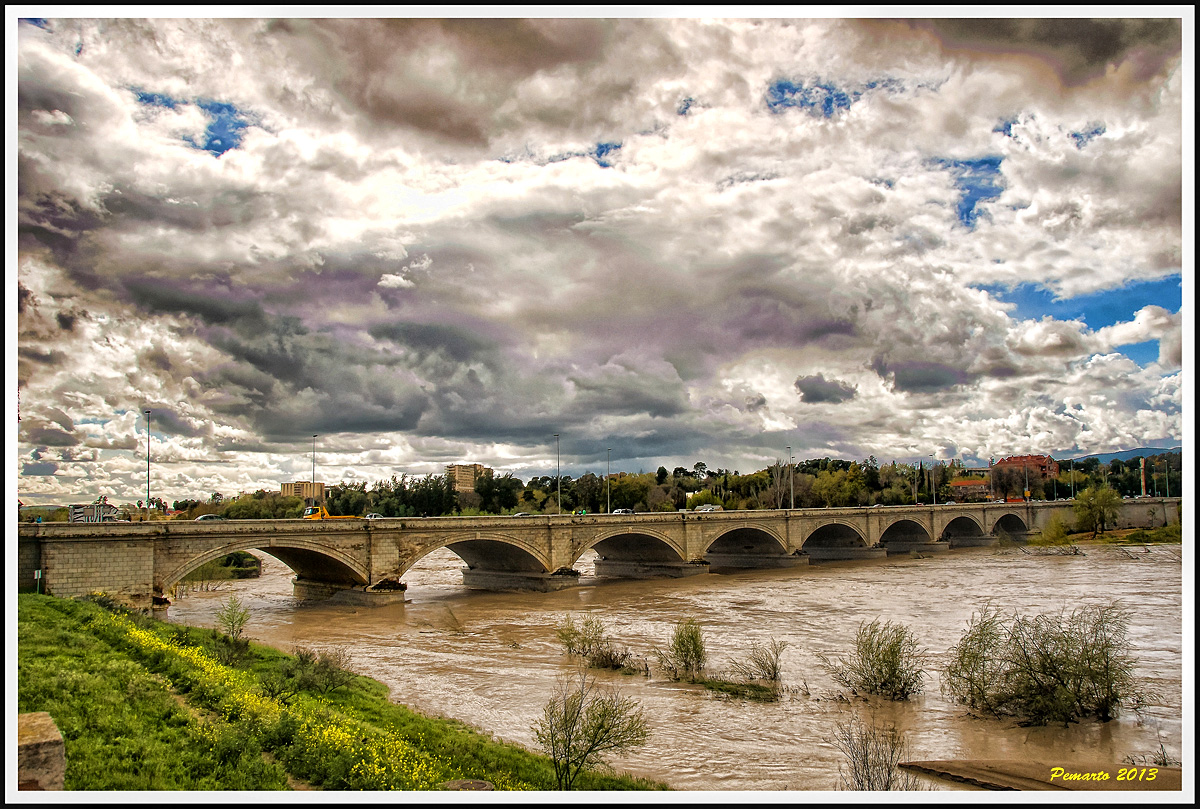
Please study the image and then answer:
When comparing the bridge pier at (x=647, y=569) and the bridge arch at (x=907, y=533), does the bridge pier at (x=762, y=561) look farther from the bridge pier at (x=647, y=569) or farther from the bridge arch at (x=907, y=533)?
the bridge arch at (x=907, y=533)

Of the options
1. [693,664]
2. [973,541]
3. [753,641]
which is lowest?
[973,541]

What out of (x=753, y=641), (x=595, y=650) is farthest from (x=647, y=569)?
(x=595, y=650)

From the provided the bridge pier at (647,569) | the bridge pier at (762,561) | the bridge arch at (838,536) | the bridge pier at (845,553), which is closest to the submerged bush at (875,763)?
the bridge pier at (647,569)

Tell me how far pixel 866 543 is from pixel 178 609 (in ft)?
205

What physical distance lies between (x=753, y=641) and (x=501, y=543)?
2411cm

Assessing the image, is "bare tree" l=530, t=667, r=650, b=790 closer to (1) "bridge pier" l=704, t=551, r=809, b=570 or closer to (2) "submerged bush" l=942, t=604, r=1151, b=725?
(2) "submerged bush" l=942, t=604, r=1151, b=725

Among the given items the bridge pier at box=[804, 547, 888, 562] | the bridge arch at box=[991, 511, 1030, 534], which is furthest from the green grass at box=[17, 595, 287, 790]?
the bridge arch at box=[991, 511, 1030, 534]

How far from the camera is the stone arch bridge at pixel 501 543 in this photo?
29.2 m

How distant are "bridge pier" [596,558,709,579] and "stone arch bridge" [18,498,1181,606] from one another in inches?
4.5

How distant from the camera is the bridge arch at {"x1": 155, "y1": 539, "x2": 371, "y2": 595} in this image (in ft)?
107

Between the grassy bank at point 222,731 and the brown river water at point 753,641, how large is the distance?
110 inches

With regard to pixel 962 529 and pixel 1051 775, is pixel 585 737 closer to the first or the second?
pixel 1051 775

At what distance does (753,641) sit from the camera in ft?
95.6

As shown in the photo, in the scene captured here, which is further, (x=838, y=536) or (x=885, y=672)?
(x=838, y=536)
